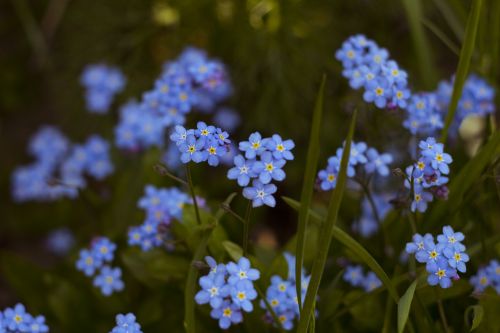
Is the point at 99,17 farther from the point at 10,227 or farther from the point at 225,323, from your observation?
the point at 225,323

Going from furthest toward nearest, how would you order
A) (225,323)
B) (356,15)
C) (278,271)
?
1. (356,15)
2. (278,271)
3. (225,323)

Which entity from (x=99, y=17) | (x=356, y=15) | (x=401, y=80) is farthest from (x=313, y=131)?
(x=99, y=17)

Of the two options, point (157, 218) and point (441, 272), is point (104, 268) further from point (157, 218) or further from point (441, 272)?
point (441, 272)

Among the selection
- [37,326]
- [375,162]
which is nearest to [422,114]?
[375,162]

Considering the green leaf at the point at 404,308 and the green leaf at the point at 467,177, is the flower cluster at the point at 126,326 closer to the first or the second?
the green leaf at the point at 404,308

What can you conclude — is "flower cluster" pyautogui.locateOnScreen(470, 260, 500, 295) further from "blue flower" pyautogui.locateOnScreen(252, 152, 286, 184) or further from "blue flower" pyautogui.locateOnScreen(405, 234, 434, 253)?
"blue flower" pyautogui.locateOnScreen(252, 152, 286, 184)

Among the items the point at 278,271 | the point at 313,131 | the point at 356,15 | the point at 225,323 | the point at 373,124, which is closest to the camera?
the point at 313,131

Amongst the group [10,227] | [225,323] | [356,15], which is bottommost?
[225,323]
